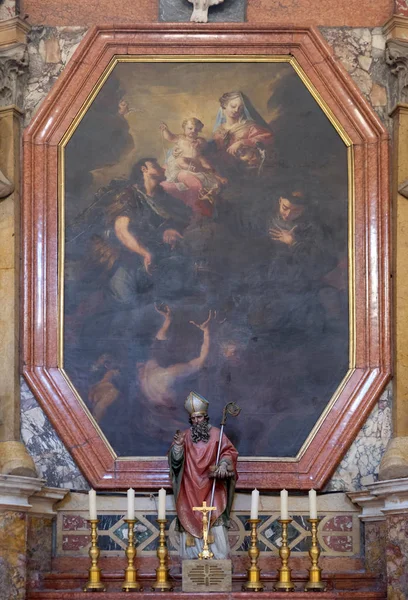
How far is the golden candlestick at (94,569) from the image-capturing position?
11.8 metres

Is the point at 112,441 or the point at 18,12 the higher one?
the point at 18,12

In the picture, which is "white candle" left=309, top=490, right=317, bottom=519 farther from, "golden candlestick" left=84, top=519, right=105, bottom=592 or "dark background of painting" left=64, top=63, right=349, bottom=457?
"golden candlestick" left=84, top=519, right=105, bottom=592

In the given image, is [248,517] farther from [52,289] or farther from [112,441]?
[52,289]

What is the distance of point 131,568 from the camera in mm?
11820

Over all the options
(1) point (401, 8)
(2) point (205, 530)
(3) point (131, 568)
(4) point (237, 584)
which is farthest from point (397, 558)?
(1) point (401, 8)

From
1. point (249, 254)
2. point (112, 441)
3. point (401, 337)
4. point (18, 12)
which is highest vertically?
point (18, 12)

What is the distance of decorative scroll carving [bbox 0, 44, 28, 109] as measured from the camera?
13.2 m

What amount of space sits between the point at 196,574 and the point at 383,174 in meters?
4.09

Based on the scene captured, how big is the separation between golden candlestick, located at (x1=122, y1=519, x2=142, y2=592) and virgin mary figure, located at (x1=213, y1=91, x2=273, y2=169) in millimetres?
3593

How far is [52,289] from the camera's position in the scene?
13055 millimetres

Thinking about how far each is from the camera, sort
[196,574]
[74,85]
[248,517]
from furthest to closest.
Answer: [74,85], [248,517], [196,574]

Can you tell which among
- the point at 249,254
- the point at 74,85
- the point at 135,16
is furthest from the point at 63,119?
the point at 249,254

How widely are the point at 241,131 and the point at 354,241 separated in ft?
4.82

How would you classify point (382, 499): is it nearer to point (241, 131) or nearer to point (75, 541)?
point (75, 541)
